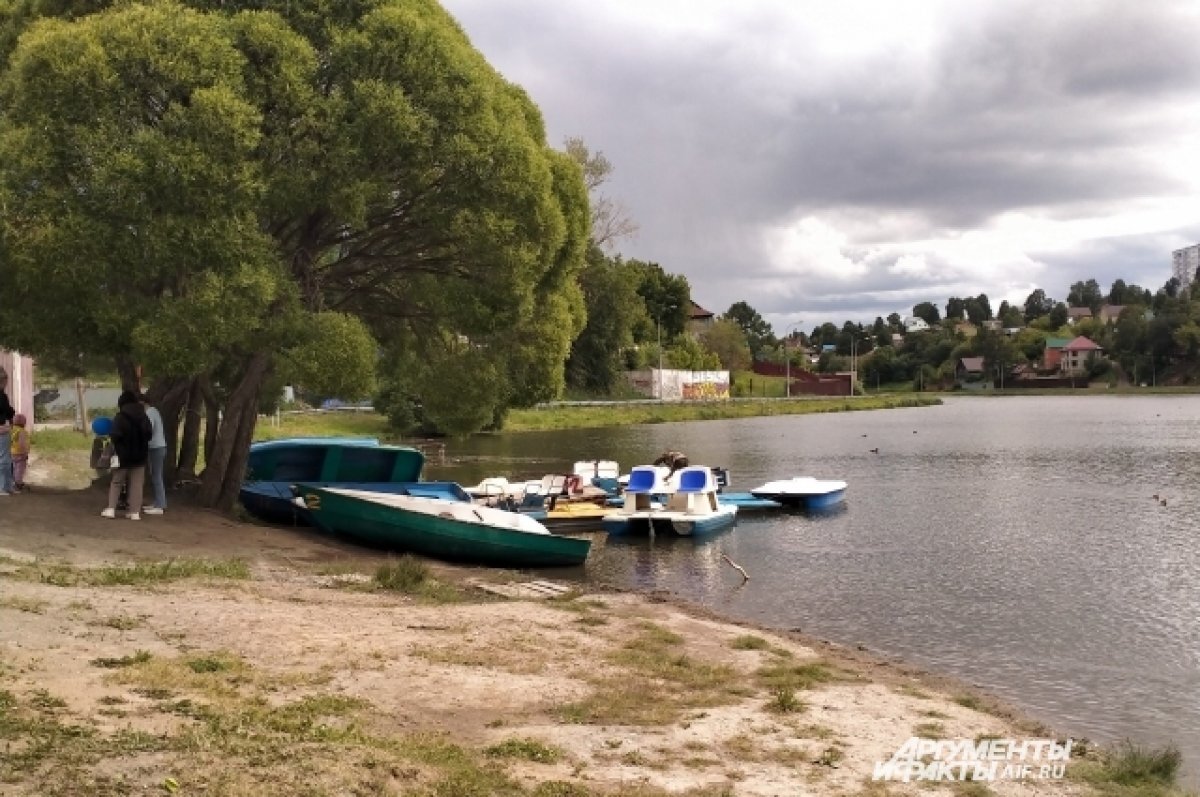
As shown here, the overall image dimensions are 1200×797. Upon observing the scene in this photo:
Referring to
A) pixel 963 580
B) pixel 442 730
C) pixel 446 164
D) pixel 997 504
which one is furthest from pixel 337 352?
pixel 997 504

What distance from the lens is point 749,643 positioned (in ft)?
44.7

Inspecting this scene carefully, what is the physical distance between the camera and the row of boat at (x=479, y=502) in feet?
67.2

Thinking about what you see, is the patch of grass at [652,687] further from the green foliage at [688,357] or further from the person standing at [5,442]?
the green foliage at [688,357]

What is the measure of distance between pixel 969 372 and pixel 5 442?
576ft

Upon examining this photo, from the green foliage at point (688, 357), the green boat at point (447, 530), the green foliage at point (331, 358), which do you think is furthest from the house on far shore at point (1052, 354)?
the green foliage at point (331, 358)

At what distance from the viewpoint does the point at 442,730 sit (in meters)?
8.19

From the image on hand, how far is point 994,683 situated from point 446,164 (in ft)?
39.9


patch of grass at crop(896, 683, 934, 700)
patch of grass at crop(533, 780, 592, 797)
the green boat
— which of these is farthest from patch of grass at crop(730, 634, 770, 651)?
the green boat

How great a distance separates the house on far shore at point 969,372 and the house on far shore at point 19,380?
161641mm

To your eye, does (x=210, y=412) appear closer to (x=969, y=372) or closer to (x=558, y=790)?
(x=558, y=790)

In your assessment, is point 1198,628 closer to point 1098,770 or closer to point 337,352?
point 1098,770

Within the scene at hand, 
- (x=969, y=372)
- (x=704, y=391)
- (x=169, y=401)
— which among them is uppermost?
(x=969, y=372)

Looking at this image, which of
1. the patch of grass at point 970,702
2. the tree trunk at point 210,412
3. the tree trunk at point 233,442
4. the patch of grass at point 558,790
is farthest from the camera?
the tree trunk at point 210,412

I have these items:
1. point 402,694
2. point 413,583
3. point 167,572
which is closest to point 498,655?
point 402,694
